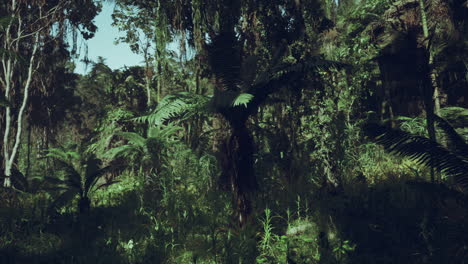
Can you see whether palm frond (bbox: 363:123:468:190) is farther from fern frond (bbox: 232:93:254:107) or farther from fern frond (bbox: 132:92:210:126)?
fern frond (bbox: 132:92:210:126)

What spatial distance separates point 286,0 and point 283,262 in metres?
6.40

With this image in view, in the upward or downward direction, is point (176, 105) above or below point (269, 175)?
above

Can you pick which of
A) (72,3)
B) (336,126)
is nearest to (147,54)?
(72,3)

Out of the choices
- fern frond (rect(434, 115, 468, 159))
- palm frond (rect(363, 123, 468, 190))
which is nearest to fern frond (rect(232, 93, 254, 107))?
palm frond (rect(363, 123, 468, 190))

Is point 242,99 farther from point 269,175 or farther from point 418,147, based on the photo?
point 269,175

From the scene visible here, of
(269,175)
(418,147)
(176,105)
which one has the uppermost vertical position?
(176,105)

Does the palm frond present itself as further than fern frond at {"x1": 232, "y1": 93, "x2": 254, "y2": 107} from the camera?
No

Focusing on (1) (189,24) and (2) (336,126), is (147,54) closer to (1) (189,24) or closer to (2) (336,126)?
(1) (189,24)

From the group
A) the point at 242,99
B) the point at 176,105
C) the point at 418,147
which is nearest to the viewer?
the point at 418,147

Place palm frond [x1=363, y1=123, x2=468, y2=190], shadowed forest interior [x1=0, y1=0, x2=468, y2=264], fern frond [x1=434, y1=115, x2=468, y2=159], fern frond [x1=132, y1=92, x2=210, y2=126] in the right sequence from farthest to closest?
fern frond [x1=132, y1=92, x2=210, y2=126] → shadowed forest interior [x1=0, y1=0, x2=468, y2=264] → fern frond [x1=434, y1=115, x2=468, y2=159] → palm frond [x1=363, y1=123, x2=468, y2=190]

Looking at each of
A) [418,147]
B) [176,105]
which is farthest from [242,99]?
[418,147]

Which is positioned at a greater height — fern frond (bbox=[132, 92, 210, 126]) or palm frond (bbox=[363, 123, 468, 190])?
fern frond (bbox=[132, 92, 210, 126])

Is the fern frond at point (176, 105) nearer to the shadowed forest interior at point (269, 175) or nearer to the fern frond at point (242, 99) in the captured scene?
the shadowed forest interior at point (269, 175)

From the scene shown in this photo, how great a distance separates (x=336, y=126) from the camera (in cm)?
821
